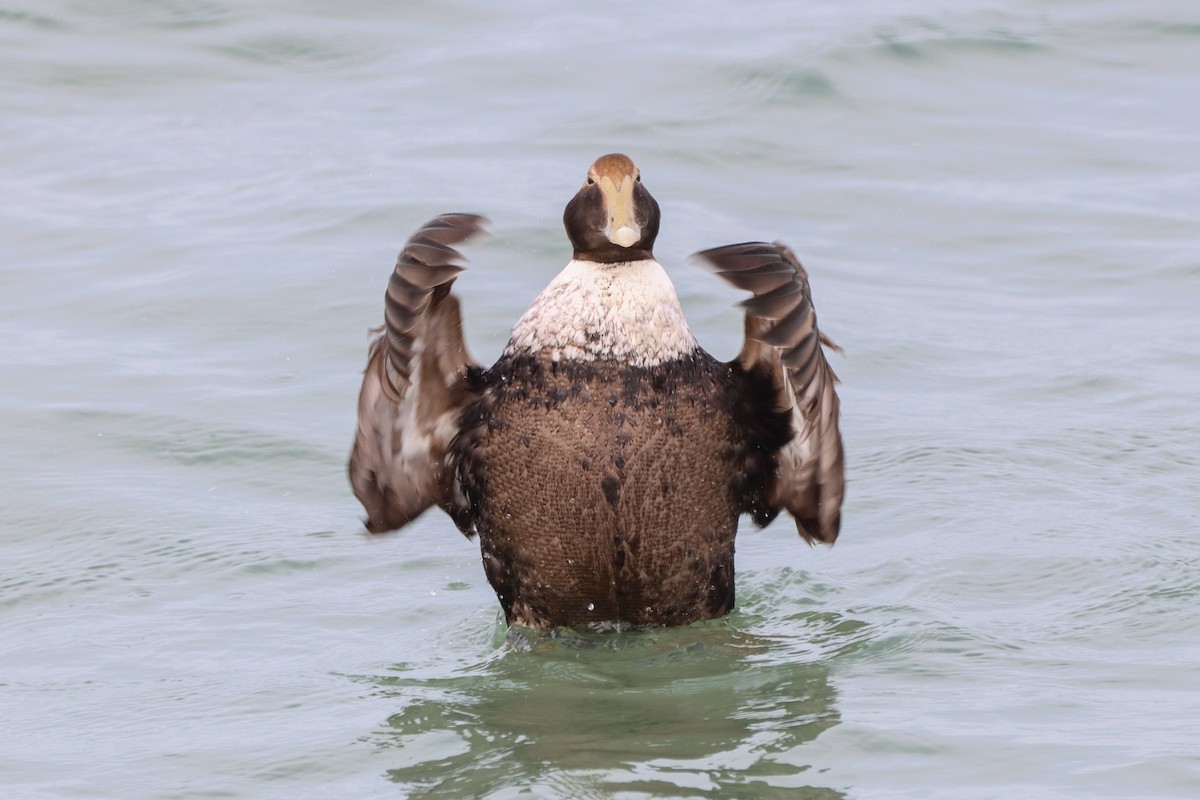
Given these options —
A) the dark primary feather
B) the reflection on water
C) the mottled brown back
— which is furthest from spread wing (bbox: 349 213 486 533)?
the reflection on water

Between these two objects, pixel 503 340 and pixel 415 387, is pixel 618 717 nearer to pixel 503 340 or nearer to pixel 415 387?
pixel 415 387

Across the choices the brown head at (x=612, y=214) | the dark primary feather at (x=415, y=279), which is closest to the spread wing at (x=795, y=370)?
the brown head at (x=612, y=214)

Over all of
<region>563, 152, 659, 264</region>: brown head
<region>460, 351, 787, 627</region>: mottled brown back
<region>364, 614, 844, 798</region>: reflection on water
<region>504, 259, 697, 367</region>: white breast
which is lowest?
<region>364, 614, 844, 798</region>: reflection on water

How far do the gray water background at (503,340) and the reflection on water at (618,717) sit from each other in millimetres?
16

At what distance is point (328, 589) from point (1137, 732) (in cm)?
275

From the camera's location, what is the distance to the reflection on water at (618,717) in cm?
472

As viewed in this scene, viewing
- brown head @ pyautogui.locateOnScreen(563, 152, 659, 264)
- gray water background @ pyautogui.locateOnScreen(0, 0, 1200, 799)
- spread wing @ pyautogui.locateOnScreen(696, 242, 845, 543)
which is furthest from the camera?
brown head @ pyautogui.locateOnScreen(563, 152, 659, 264)

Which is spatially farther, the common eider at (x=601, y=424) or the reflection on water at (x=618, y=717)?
the common eider at (x=601, y=424)

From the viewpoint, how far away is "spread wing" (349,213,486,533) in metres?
5.29

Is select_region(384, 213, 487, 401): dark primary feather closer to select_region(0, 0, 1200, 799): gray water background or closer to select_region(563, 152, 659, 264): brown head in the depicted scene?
select_region(563, 152, 659, 264): brown head

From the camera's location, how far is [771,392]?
584 cm

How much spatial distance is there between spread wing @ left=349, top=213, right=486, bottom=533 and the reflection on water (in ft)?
1.81

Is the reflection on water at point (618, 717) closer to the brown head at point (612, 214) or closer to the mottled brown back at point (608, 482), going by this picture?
the mottled brown back at point (608, 482)

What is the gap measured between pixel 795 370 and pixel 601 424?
1.83ft
